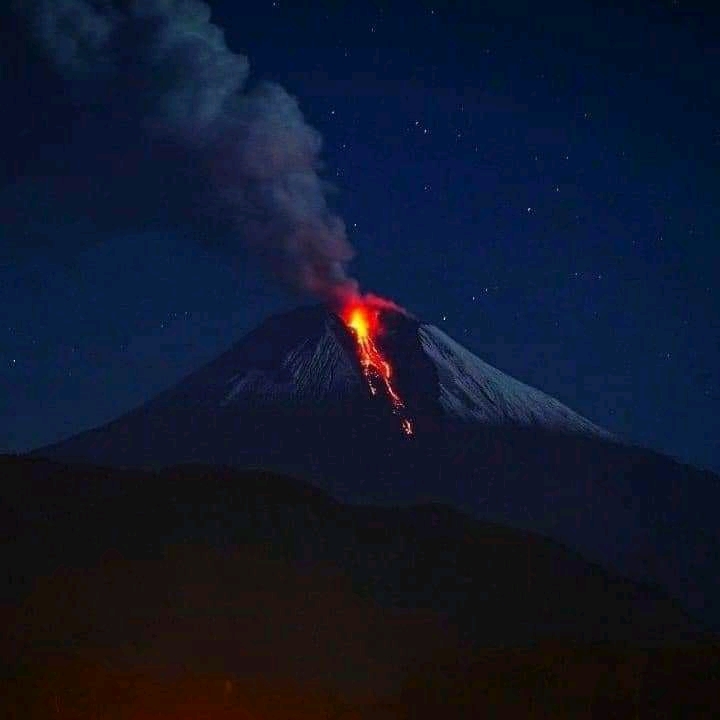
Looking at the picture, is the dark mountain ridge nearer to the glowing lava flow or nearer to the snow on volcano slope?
the glowing lava flow

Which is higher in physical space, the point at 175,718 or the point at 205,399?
the point at 205,399

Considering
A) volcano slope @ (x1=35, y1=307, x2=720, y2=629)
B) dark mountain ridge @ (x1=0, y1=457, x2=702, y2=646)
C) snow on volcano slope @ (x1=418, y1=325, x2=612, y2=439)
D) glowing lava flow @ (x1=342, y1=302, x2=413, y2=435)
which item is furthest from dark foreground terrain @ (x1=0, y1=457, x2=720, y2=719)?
snow on volcano slope @ (x1=418, y1=325, x2=612, y2=439)

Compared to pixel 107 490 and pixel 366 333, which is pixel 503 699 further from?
pixel 366 333

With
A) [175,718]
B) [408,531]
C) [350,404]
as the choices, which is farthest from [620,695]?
[350,404]

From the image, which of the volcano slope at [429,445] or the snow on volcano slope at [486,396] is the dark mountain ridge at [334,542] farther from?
the snow on volcano slope at [486,396]

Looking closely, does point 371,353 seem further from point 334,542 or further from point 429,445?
point 334,542

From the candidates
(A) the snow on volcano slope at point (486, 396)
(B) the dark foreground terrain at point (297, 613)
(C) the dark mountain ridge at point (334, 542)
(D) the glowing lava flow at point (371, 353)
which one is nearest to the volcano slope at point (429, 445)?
(A) the snow on volcano slope at point (486, 396)
